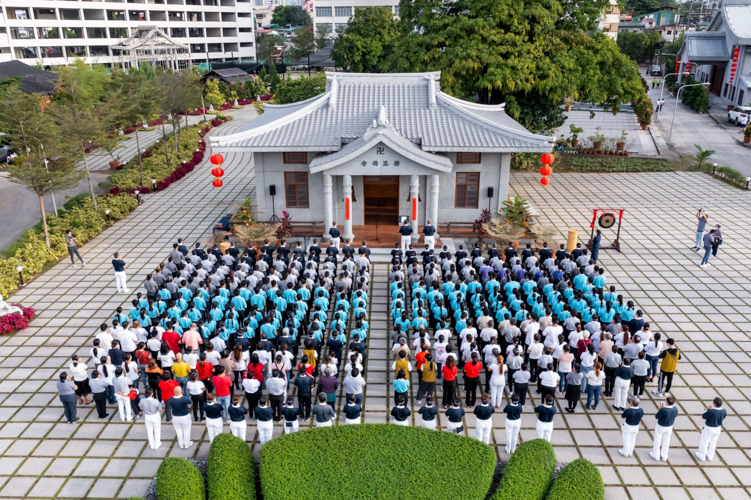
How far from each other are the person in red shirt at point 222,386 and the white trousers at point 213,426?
59 cm

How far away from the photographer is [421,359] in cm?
1359

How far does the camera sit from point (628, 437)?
11.9 meters

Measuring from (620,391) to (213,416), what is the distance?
8657mm

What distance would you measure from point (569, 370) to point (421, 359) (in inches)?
130

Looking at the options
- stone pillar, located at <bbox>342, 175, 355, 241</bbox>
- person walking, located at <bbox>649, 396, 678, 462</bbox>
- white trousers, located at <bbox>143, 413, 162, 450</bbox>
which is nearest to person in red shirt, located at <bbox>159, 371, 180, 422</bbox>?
white trousers, located at <bbox>143, 413, 162, 450</bbox>

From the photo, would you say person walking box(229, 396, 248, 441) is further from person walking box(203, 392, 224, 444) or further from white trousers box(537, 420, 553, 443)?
white trousers box(537, 420, 553, 443)

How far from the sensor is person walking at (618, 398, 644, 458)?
11555 mm

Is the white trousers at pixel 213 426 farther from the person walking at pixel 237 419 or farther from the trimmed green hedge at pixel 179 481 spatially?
the trimmed green hedge at pixel 179 481

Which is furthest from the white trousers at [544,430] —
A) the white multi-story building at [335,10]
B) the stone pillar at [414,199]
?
the white multi-story building at [335,10]

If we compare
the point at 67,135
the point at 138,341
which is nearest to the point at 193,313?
the point at 138,341

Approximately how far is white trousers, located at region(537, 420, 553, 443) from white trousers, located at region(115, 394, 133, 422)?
28.1 feet

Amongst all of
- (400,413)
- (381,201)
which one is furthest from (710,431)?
(381,201)

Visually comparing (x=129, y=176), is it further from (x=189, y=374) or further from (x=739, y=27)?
(x=739, y=27)

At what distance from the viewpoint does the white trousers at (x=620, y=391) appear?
13.2m
